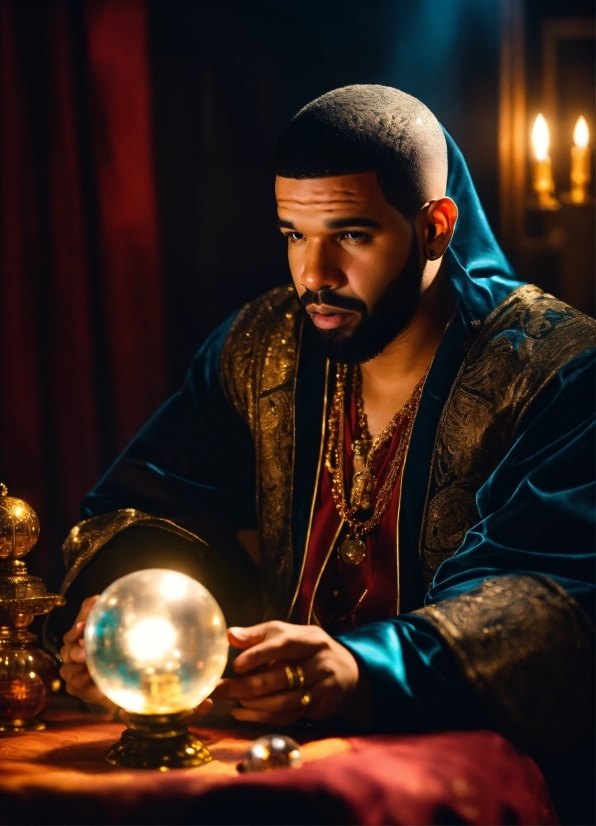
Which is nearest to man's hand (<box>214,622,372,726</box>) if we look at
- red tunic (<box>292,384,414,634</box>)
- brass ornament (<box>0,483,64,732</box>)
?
brass ornament (<box>0,483,64,732</box>)

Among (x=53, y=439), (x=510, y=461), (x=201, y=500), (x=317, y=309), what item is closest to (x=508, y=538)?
(x=510, y=461)

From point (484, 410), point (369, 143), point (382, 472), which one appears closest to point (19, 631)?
point (382, 472)

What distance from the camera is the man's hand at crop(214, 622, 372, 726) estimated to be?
4.77ft

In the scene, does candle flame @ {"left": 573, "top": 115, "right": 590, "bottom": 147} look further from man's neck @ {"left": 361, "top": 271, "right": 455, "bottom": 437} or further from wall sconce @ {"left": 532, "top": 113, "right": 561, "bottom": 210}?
man's neck @ {"left": 361, "top": 271, "right": 455, "bottom": 437}

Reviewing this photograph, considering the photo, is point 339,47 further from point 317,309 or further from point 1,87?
point 317,309

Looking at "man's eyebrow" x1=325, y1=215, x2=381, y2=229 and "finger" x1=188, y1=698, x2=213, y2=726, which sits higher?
"man's eyebrow" x1=325, y1=215, x2=381, y2=229

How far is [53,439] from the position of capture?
107 inches

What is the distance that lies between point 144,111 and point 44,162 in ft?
0.87

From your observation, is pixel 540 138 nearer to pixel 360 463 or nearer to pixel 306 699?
pixel 360 463

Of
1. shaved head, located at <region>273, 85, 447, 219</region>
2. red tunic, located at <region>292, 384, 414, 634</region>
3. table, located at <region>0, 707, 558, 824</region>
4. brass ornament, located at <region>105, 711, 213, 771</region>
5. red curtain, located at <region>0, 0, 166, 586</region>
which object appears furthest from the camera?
red curtain, located at <region>0, 0, 166, 586</region>

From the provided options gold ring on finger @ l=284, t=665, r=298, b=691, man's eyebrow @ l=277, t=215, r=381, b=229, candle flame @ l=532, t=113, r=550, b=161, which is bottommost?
gold ring on finger @ l=284, t=665, r=298, b=691

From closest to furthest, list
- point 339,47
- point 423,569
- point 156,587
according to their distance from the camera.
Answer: point 156,587 < point 423,569 < point 339,47

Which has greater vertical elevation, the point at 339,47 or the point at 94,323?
the point at 339,47

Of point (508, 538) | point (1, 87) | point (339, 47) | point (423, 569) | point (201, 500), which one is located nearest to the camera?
point (508, 538)
